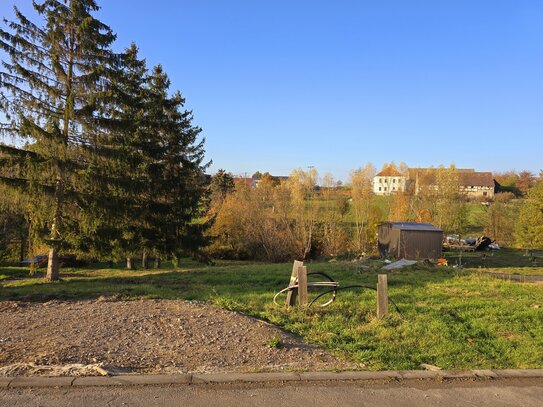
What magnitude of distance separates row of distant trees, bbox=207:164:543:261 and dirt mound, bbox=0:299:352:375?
24924 mm

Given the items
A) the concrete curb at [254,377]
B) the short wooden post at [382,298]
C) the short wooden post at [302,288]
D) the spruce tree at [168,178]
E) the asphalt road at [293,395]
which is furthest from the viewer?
the spruce tree at [168,178]

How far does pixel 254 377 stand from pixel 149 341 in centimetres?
193

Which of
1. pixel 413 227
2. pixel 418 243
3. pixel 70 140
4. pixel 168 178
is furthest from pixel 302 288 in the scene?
pixel 413 227

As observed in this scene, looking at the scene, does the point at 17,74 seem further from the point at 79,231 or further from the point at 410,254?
the point at 410,254

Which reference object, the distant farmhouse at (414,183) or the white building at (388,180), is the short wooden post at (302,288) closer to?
the distant farmhouse at (414,183)

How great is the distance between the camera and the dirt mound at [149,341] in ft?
16.0

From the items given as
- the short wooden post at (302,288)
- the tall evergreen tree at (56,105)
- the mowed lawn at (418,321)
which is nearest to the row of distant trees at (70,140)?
the tall evergreen tree at (56,105)

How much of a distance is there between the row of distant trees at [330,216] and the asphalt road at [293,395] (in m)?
28.0

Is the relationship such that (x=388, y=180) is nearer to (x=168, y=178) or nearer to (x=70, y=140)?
(x=168, y=178)

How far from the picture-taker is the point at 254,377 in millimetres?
4438

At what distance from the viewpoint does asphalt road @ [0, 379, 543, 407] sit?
3.91 meters

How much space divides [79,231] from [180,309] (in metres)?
11.2

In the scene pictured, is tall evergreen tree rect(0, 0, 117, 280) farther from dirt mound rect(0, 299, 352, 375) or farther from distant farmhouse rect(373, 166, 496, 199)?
distant farmhouse rect(373, 166, 496, 199)

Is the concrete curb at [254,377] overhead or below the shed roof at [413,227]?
below
